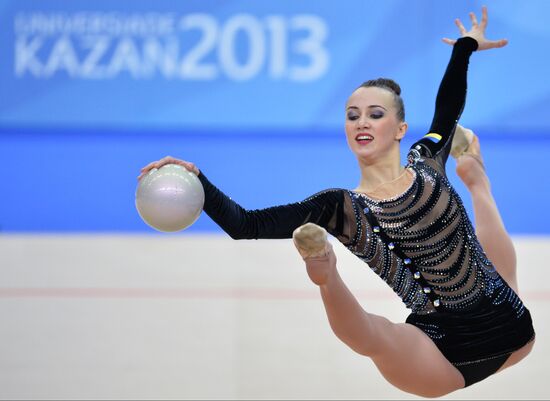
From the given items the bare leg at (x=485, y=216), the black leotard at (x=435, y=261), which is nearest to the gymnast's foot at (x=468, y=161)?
the bare leg at (x=485, y=216)

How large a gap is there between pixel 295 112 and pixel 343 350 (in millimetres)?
4249

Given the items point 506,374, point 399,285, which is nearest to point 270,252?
point 506,374

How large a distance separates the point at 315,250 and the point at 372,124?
69cm

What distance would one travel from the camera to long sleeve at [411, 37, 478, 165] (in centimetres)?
340

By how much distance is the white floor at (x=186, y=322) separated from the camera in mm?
3695

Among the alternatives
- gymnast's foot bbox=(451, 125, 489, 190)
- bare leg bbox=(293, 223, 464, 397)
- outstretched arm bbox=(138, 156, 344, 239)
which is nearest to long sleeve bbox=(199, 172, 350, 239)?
outstretched arm bbox=(138, 156, 344, 239)

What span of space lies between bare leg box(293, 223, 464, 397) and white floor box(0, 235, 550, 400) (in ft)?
2.06

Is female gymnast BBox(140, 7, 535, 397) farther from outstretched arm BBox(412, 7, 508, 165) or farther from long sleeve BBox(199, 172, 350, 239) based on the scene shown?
outstretched arm BBox(412, 7, 508, 165)

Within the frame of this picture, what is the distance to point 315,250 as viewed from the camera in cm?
265

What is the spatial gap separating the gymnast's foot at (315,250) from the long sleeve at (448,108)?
0.84m

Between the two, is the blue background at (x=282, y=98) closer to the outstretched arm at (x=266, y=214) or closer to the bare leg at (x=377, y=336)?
the outstretched arm at (x=266, y=214)

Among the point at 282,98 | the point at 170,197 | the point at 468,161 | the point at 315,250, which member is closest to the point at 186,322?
the point at 468,161

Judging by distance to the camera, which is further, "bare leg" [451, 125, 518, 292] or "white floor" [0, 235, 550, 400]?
"white floor" [0, 235, 550, 400]

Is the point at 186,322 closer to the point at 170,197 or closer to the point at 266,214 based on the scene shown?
the point at 266,214
